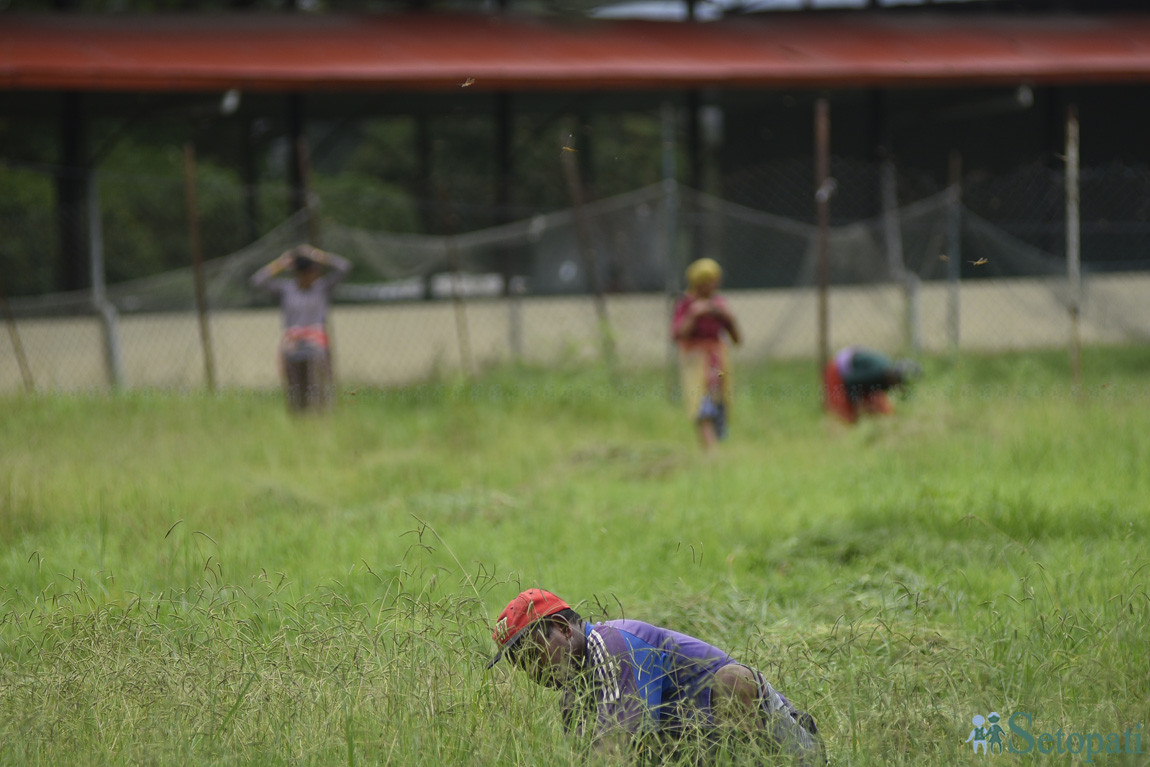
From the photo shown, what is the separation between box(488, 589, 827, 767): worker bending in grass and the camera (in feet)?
10.0

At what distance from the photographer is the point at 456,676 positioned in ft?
11.1

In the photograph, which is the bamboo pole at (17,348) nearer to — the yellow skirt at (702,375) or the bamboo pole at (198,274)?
the bamboo pole at (198,274)

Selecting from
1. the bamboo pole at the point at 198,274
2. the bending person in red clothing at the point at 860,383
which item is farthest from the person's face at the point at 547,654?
the bamboo pole at the point at 198,274

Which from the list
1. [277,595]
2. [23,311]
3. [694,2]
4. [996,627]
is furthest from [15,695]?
[694,2]

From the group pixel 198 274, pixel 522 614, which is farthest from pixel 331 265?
pixel 522 614

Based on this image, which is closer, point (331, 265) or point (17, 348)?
point (331, 265)

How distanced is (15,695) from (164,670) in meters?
0.44

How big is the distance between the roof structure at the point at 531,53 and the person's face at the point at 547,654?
9196 mm

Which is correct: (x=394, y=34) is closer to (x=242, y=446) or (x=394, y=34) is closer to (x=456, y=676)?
(x=242, y=446)

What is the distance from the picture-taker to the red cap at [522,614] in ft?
10.2

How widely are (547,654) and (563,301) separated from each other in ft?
25.3

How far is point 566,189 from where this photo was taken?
533 inches

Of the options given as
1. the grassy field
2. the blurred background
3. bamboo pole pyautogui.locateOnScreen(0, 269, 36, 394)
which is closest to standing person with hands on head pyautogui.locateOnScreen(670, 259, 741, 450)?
the grassy field

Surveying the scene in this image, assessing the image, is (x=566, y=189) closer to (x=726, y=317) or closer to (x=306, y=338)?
(x=306, y=338)
